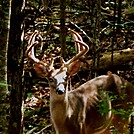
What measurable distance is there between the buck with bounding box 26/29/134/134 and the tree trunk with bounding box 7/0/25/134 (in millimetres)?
1837

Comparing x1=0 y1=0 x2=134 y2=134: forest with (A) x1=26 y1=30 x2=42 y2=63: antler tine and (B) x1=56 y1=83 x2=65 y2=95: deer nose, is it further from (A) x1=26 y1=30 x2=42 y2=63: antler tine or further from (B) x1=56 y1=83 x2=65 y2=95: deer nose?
(B) x1=56 y1=83 x2=65 y2=95: deer nose

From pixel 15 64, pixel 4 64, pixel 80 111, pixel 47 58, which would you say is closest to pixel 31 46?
pixel 80 111

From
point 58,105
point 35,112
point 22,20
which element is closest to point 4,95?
point 22,20

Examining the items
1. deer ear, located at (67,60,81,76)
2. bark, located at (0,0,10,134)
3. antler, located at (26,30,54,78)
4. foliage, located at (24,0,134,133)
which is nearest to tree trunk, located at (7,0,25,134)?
bark, located at (0,0,10,134)

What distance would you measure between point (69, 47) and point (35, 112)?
370cm

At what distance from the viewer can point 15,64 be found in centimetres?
478

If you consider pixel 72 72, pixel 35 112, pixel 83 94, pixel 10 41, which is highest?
pixel 10 41

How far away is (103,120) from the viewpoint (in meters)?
7.94

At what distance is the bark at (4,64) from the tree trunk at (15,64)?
458 millimetres

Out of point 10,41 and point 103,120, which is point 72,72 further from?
point 10,41

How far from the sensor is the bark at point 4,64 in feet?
13.6

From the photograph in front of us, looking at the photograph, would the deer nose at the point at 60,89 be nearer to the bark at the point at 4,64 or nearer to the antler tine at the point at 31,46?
the antler tine at the point at 31,46

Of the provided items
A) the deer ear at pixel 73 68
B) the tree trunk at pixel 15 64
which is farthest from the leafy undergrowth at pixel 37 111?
the tree trunk at pixel 15 64

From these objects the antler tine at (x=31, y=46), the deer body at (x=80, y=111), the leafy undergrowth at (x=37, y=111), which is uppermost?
the antler tine at (x=31, y=46)
